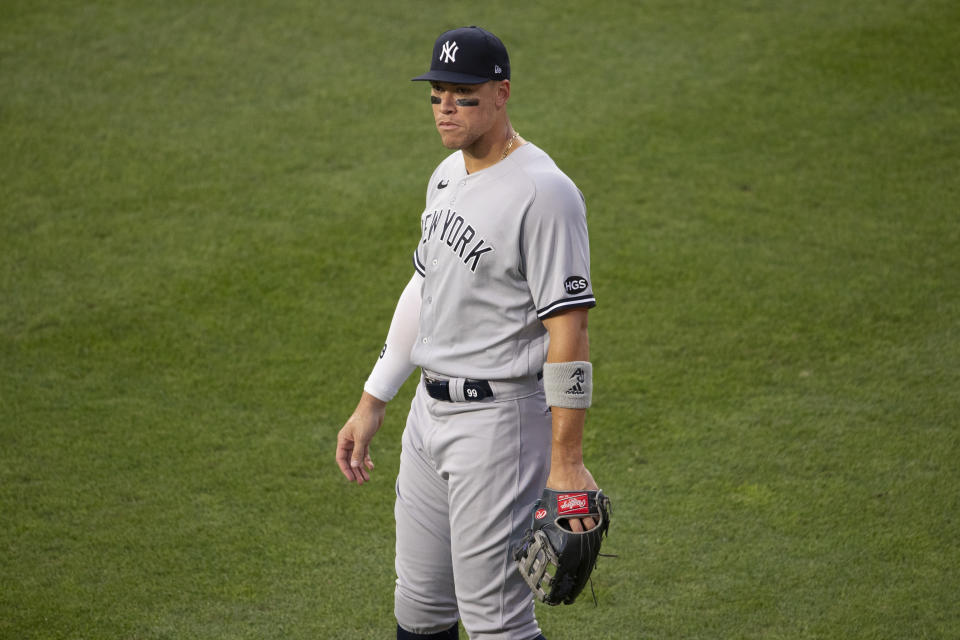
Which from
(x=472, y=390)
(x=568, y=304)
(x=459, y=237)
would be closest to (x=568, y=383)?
(x=568, y=304)

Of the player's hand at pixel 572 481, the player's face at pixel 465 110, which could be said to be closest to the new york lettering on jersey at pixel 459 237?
the player's face at pixel 465 110

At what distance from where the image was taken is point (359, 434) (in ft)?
9.66

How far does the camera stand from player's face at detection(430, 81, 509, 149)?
2.56 m

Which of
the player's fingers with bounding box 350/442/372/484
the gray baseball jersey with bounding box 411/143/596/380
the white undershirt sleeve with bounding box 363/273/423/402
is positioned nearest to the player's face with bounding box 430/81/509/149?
the gray baseball jersey with bounding box 411/143/596/380

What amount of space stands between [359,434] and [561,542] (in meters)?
0.79

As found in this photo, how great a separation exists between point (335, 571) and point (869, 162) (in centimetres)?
462

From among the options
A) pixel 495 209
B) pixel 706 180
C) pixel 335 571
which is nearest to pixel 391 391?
pixel 495 209

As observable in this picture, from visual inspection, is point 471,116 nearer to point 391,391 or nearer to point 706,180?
point 391,391

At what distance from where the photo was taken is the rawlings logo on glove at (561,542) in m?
2.38

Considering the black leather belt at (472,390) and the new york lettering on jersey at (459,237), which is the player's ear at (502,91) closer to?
the new york lettering on jersey at (459,237)

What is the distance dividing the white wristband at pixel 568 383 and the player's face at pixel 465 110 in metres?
0.61

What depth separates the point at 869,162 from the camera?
6.74m

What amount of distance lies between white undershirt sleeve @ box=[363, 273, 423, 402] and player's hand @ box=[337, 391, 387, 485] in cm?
4

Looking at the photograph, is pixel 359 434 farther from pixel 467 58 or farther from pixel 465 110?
pixel 467 58
